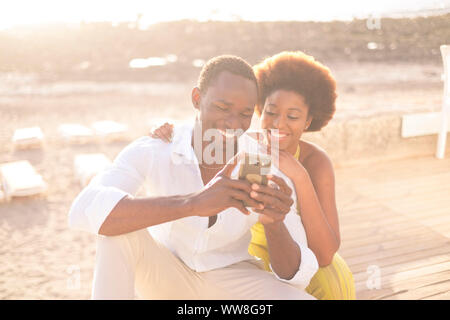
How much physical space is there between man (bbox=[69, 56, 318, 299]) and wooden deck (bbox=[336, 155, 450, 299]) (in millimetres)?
973

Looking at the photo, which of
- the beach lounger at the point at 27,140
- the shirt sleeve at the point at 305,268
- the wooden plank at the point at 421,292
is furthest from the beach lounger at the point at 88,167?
the shirt sleeve at the point at 305,268

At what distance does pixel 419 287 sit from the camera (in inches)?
113

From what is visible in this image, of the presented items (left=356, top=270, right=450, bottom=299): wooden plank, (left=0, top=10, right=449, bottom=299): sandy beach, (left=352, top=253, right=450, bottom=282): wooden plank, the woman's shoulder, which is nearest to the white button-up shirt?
the woman's shoulder

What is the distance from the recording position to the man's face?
225 centimetres

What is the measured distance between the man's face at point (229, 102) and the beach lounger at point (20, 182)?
4260 millimetres

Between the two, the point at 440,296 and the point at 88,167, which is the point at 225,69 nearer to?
the point at 440,296

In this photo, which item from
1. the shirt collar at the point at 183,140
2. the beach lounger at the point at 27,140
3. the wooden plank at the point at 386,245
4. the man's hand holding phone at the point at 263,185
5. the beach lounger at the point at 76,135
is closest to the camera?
the man's hand holding phone at the point at 263,185

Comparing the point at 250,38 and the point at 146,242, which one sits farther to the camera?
the point at 250,38

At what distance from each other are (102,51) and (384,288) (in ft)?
76.3

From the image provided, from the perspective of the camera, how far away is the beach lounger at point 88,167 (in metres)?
6.17

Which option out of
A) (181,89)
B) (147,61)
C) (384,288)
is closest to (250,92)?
(384,288)

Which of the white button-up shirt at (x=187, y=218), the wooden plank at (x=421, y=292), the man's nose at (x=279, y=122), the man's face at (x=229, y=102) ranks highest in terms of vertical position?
the man's face at (x=229, y=102)

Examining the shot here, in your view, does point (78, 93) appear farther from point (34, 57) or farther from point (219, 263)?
point (219, 263)

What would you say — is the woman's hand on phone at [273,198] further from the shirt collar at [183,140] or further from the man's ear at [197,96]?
the man's ear at [197,96]
